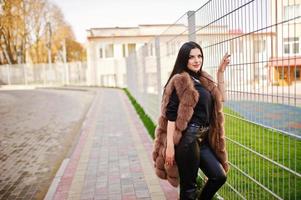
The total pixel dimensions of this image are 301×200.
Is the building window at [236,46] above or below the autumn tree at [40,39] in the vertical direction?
below

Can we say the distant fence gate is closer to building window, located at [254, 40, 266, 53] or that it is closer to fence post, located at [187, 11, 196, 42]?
fence post, located at [187, 11, 196, 42]

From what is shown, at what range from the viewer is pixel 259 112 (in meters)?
3.11

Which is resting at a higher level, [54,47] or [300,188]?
[54,47]

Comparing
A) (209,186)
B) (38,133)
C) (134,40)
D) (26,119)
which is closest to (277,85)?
(209,186)

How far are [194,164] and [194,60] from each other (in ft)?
3.22

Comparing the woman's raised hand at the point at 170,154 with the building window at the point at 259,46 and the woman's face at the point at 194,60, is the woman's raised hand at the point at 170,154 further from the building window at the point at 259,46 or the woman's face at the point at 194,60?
the building window at the point at 259,46

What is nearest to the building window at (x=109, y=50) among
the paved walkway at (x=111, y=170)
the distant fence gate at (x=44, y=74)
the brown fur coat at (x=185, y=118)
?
the distant fence gate at (x=44, y=74)

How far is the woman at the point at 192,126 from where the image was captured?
10.3 ft

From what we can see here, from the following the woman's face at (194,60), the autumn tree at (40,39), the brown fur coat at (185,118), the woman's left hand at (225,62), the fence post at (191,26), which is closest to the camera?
the brown fur coat at (185,118)

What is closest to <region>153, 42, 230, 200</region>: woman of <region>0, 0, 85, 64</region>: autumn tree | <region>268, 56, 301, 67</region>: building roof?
<region>268, 56, 301, 67</region>: building roof

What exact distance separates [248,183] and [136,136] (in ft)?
17.3

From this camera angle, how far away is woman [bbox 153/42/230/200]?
315 centimetres

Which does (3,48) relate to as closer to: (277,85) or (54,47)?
(54,47)

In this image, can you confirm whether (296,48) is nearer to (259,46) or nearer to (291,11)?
(291,11)
